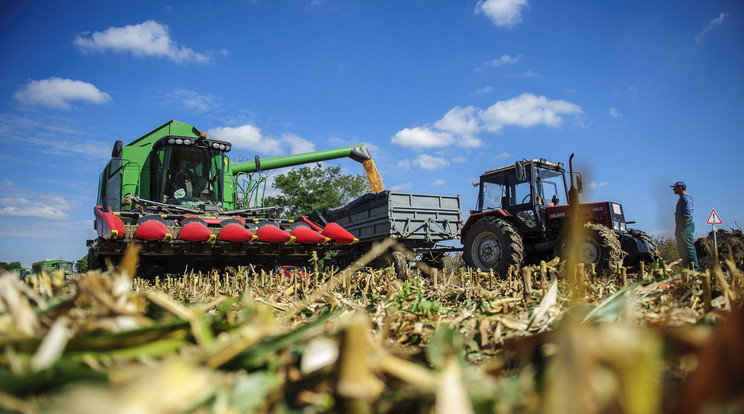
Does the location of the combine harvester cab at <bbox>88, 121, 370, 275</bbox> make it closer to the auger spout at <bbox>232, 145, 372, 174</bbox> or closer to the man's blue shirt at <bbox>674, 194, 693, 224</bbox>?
the auger spout at <bbox>232, 145, 372, 174</bbox>

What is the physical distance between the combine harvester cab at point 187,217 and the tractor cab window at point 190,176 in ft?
0.07

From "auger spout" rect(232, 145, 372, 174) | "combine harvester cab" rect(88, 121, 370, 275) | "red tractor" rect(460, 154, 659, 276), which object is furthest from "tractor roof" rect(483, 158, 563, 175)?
"auger spout" rect(232, 145, 372, 174)

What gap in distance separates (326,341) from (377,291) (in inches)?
78.4

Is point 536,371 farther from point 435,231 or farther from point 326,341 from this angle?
point 435,231

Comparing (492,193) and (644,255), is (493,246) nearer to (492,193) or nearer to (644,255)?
(492,193)

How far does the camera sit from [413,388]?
2.32 feet

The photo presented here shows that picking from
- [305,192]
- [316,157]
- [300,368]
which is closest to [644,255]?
[300,368]

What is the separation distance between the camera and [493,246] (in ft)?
34.7

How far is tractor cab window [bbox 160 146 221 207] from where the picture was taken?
10.2 m

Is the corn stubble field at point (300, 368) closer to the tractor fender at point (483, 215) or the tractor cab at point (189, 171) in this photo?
the tractor cab at point (189, 171)

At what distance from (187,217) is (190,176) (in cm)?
199

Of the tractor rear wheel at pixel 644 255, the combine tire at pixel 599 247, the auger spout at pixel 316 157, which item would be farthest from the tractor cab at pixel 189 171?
the tractor rear wheel at pixel 644 255

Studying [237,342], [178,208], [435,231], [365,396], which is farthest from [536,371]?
[435,231]

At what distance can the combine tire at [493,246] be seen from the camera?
9.89m
